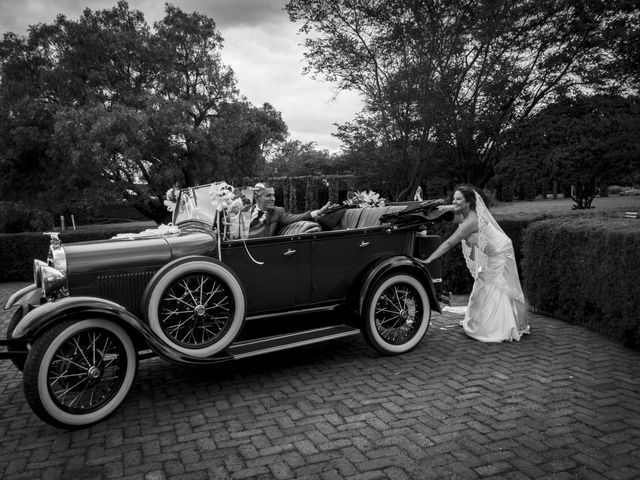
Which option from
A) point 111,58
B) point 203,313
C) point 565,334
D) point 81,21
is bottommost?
point 565,334

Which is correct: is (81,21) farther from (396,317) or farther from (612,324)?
(612,324)

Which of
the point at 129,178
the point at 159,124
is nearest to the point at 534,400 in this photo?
the point at 159,124

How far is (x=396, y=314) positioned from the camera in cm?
512

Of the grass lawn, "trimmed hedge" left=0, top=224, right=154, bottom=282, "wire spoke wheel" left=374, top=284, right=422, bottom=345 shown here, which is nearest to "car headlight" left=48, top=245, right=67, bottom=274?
"wire spoke wheel" left=374, top=284, right=422, bottom=345

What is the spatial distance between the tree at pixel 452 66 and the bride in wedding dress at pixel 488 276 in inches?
300

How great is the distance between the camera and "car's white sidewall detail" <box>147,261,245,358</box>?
3.78 m

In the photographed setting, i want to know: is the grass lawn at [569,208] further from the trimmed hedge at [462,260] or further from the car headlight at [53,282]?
the car headlight at [53,282]

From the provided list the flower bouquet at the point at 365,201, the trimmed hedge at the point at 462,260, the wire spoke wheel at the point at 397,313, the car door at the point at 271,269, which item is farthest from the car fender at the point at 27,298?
the trimmed hedge at the point at 462,260

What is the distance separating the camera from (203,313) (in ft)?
13.2

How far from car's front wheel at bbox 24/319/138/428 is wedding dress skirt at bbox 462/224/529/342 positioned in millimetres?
3866

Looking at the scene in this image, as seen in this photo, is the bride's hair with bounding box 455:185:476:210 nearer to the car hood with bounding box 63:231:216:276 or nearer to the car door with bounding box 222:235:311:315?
the car door with bounding box 222:235:311:315

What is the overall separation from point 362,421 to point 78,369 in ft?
7.31

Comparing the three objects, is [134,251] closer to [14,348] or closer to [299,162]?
[14,348]

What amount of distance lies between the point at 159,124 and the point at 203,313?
40.9ft
